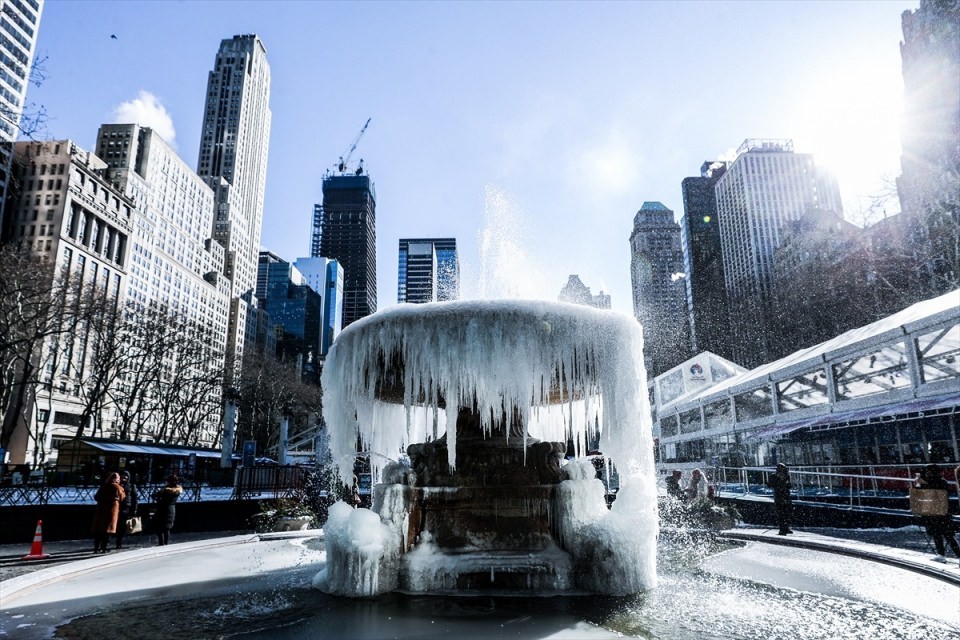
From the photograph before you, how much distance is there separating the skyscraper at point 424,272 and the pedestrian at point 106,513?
7.90 m

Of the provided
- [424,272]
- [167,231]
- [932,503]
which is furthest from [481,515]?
[167,231]

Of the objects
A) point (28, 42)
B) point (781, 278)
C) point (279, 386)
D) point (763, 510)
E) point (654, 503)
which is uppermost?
point (28, 42)

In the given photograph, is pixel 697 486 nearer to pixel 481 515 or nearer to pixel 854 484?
pixel 854 484

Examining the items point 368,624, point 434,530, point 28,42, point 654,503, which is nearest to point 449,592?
point 434,530

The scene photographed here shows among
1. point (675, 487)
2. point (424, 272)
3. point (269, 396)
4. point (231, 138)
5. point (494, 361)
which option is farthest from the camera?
point (231, 138)

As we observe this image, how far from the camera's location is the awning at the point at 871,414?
13.8m

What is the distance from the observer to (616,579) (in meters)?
6.80

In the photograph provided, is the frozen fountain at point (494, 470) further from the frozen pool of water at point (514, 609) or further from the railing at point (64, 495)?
the railing at point (64, 495)

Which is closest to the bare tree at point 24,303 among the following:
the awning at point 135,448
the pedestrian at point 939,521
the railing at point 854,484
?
the awning at point 135,448

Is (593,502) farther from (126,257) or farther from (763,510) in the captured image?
(126,257)

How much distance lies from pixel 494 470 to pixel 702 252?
150 meters

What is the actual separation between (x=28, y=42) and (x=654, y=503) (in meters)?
136

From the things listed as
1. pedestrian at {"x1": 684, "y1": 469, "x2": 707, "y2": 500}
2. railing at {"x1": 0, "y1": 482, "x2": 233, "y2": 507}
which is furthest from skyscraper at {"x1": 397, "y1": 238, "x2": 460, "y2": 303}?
railing at {"x1": 0, "y1": 482, "x2": 233, "y2": 507}

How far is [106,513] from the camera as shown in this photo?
36.8ft
